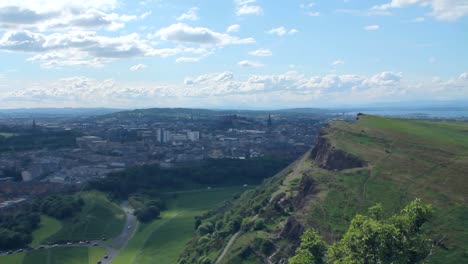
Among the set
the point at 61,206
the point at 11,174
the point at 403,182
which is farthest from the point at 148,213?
the point at 11,174

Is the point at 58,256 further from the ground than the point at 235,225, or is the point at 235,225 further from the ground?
the point at 235,225

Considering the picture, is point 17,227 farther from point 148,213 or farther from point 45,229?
point 148,213

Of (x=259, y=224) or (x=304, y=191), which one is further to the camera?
(x=304, y=191)

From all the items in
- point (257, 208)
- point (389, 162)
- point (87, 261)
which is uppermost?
point (389, 162)

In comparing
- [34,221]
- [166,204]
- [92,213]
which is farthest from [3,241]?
[166,204]

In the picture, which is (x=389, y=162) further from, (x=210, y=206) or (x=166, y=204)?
(x=166, y=204)

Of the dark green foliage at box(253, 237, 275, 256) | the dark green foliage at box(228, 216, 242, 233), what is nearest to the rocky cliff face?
the dark green foliage at box(228, 216, 242, 233)

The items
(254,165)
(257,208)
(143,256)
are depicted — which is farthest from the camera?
(254,165)
